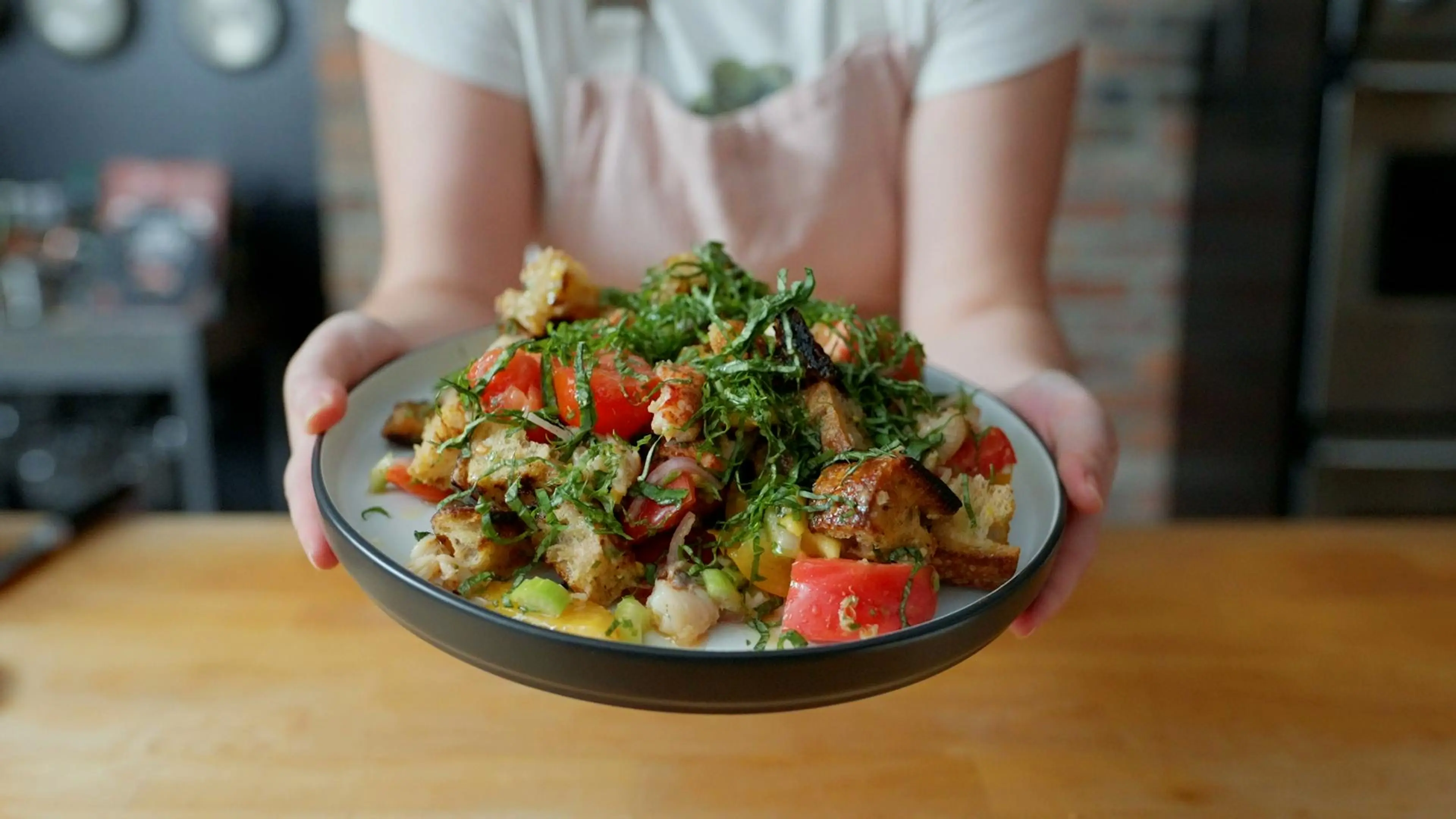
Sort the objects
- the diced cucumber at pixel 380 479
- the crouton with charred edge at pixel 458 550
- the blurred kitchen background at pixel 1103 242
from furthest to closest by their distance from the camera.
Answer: the blurred kitchen background at pixel 1103 242 < the diced cucumber at pixel 380 479 < the crouton with charred edge at pixel 458 550

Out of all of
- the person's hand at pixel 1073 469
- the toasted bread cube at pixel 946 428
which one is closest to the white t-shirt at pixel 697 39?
the person's hand at pixel 1073 469

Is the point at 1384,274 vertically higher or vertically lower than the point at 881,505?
lower

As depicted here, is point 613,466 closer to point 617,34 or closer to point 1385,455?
point 617,34

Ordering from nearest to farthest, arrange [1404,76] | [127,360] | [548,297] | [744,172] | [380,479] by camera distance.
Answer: [380,479], [548,297], [744,172], [1404,76], [127,360]

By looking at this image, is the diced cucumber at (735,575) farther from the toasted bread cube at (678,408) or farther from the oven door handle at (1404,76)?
the oven door handle at (1404,76)

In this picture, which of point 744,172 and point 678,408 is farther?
point 744,172

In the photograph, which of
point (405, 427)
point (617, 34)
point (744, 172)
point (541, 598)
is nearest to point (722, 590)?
point (541, 598)


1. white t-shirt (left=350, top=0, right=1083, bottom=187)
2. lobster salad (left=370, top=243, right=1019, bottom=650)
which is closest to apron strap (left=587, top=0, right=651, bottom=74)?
white t-shirt (left=350, top=0, right=1083, bottom=187)
